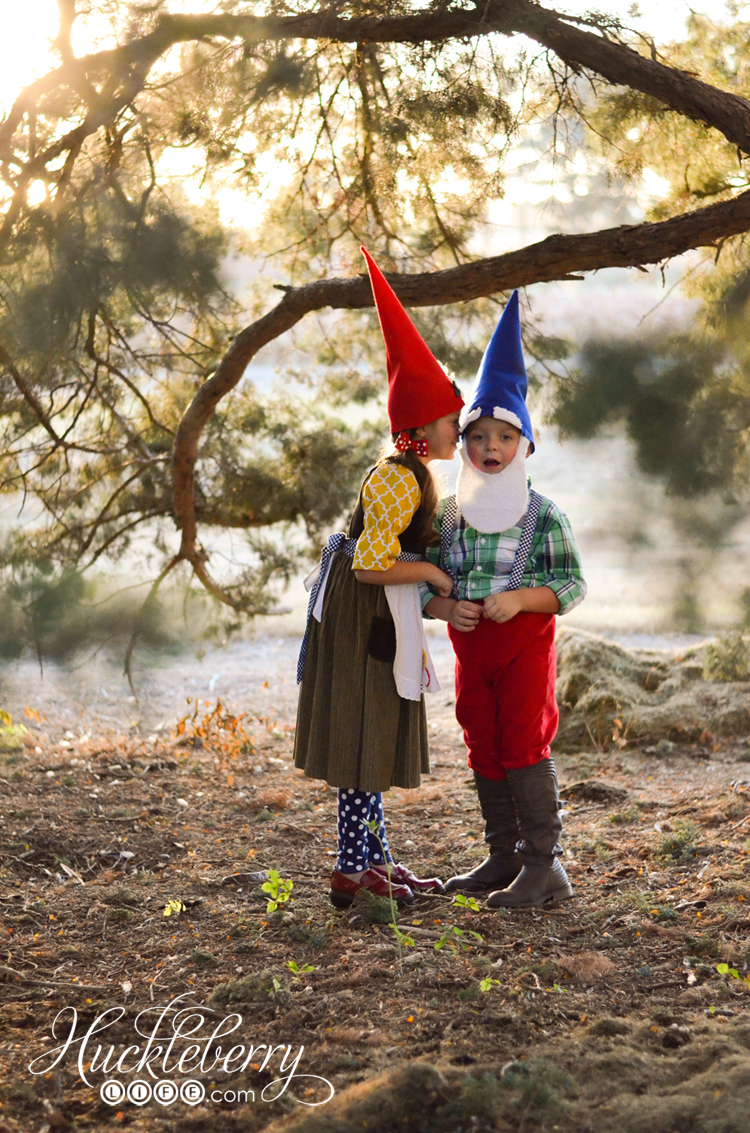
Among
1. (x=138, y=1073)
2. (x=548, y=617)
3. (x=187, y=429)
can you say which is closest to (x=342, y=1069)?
(x=138, y=1073)

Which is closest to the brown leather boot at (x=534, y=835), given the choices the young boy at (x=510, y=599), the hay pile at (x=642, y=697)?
the young boy at (x=510, y=599)

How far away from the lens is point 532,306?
320cm

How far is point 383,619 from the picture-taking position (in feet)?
6.59

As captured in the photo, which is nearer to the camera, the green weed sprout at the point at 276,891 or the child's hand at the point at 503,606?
the child's hand at the point at 503,606

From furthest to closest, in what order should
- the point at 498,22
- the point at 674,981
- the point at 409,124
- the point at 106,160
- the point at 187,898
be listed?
the point at 409,124
the point at 106,160
the point at 498,22
the point at 187,898
the point at 674,981

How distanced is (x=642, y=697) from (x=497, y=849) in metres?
1.76

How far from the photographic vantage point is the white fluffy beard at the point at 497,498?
6.49 feet

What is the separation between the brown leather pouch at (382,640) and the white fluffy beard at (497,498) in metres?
0.28

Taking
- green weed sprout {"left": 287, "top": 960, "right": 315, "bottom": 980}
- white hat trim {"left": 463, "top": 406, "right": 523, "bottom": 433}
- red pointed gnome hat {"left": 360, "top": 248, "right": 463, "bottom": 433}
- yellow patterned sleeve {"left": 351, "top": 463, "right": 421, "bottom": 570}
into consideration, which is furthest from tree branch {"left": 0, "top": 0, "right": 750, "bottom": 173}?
green weed sprout {"left": 287, "top": 960, "right": 315, "bottom": 980}

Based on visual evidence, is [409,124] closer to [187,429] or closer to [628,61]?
[628,61]

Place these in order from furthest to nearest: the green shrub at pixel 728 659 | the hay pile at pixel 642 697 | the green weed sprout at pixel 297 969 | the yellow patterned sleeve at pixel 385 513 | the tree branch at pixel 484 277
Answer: the hay pile at pixel 642 697 < the green shrub at pixel 728 659 < the tree branch at pixel 484 277 < the yellow patterned sleeve at pixel 385 513 < the green weed sprout at pixel 297 969

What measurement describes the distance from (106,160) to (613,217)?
1.69 meters

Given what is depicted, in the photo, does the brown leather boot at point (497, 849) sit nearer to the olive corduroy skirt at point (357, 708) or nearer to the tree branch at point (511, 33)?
the olive corduroy skirt at point (357, 708)

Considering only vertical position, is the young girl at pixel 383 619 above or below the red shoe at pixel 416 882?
above
